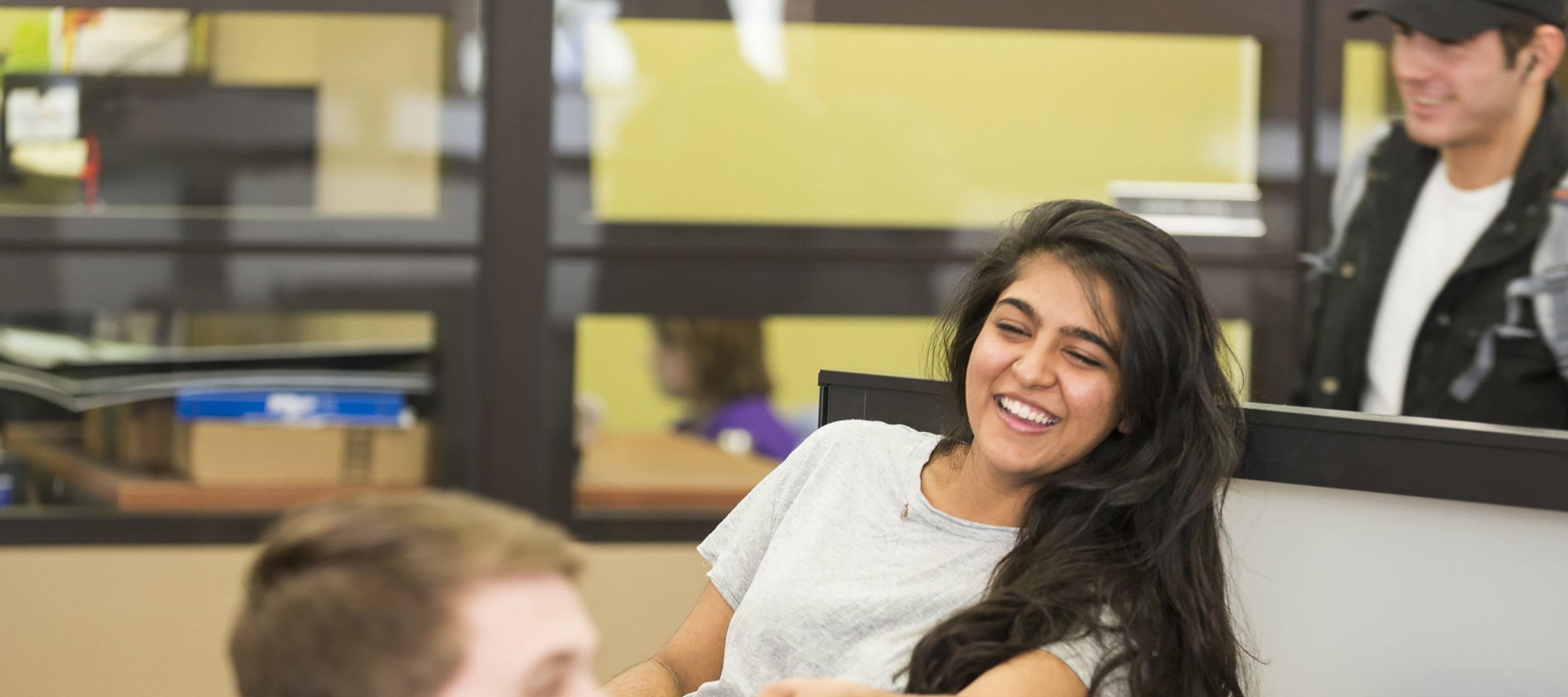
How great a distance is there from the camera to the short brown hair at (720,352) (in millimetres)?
3279

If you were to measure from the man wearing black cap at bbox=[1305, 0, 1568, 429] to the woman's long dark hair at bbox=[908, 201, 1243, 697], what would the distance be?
3.48 feet

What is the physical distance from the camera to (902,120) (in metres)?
3.30

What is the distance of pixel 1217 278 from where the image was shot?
3.38 meters

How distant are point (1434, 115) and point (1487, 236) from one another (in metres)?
0.21

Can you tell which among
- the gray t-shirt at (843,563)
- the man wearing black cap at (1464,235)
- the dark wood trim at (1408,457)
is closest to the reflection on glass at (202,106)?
the gray t-shirt at (843,563)

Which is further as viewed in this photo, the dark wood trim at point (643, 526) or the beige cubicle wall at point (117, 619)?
the dark wood trim at point (643, 526)

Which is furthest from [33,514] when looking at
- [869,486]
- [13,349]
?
[869,486]

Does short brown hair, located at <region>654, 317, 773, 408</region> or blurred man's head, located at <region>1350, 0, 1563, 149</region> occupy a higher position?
blurred man's head, located at <region>1350, 0, 1563, 149</region>

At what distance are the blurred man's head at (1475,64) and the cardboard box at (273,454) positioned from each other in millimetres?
2028

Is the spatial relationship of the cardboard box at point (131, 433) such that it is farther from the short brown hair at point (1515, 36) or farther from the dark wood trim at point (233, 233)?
the short brown hair at point (1515, 36)

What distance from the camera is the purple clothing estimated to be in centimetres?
334

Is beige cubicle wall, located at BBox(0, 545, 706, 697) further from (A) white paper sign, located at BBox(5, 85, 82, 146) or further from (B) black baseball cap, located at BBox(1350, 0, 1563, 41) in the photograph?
(B) black baseball cap, located at BBox(1350, 0, 1563, 41)

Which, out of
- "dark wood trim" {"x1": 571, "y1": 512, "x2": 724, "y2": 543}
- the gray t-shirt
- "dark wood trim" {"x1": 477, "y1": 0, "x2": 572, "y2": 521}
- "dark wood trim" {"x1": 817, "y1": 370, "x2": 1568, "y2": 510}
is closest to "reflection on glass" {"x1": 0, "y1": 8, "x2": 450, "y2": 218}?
"dark wood trim" {"x1": 477, "y1": 0, "x2": 572, "y2": 521}

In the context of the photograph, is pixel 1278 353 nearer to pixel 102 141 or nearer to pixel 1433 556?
pixel 1433 556
